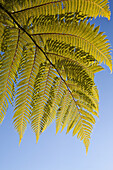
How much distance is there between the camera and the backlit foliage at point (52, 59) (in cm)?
143

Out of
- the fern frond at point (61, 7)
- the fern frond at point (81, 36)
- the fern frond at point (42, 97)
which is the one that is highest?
the fern frond at point (61, 7)

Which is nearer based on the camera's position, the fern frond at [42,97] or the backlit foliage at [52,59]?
the backlit foliage at [52,59]

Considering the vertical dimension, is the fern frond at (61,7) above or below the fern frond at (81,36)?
above

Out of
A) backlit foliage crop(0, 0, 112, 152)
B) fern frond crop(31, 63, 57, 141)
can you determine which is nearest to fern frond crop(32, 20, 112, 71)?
backlit foliage crop(0, 0, 112, 152)

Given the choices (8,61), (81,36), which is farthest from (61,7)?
(8,61)

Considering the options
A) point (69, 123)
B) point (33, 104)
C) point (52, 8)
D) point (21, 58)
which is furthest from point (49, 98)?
point (52, 8)

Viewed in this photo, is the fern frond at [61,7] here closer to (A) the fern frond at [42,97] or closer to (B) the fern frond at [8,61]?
(B) the fern frond at [8,61]

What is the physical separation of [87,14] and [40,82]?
2.35ft

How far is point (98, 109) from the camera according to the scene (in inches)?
75.3

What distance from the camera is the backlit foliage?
1432mm

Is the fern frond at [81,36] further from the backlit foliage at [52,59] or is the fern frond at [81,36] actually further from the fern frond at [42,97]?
the fern frond at [42,97]

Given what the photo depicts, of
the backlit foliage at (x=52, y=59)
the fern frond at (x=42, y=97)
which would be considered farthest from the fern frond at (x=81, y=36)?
the fern frond at (x=42, y=97)

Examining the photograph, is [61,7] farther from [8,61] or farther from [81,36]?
[8,61]

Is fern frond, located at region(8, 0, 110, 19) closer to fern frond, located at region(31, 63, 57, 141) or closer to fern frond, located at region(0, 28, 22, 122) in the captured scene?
fern frond, located at region(0, 28, 22, 122)
